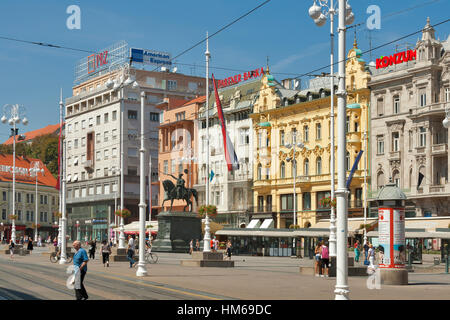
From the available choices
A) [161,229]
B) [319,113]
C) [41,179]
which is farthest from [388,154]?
[41,179]

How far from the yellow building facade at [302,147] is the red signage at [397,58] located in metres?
2.78

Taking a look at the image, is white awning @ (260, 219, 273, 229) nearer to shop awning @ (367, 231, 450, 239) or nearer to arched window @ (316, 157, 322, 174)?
arched window @ (316, 157, 322, 174)

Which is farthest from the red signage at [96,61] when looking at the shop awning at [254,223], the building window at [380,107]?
the building window at [380,107]

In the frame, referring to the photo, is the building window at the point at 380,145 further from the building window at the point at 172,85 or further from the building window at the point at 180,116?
the building window at the point at 172,85

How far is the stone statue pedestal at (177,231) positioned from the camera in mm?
59156

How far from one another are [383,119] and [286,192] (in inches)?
615

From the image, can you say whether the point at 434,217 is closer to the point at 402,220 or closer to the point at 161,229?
the point at 161,229

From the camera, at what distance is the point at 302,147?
75.1m

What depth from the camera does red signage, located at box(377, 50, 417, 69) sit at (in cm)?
6794

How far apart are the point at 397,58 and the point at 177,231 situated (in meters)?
26.2

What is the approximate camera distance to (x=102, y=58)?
387 ft

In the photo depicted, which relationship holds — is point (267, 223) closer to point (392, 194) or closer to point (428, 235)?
point (428, 235)

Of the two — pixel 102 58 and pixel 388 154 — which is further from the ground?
pixel 102 58

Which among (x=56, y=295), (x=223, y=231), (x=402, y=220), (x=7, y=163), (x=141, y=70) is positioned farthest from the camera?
(x=7, y=163)
